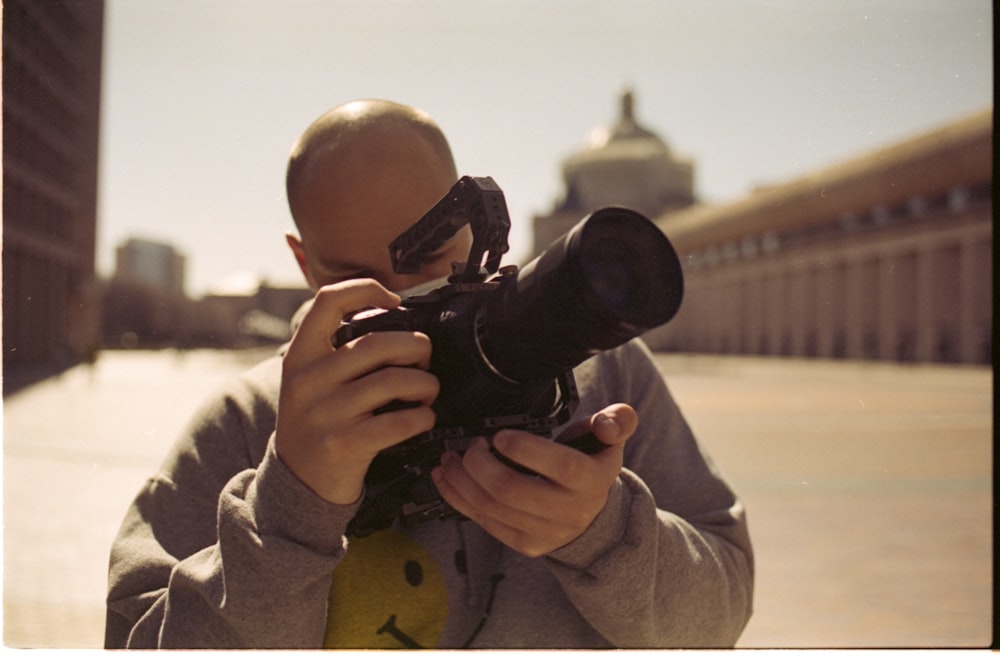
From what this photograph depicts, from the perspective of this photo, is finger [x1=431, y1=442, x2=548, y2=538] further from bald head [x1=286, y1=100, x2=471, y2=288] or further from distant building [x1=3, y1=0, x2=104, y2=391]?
distant building [x1=3, y1=0, x2=104, y2=391]

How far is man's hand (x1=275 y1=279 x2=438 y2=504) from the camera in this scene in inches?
46.8

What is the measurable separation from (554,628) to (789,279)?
40.2 m

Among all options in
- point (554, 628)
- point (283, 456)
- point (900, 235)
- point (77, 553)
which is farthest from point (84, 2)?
point (900, 235)

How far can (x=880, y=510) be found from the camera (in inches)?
279

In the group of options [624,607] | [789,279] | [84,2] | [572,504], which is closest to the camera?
[572,504]

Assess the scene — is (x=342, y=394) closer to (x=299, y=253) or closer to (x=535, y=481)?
(x=535, y=481)

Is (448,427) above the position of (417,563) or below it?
above

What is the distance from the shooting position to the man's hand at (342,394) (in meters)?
1.19

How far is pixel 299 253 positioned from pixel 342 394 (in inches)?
20.5

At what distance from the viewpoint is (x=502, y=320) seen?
1171 millimetres

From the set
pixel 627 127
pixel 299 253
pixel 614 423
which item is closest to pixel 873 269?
pixel 627 127

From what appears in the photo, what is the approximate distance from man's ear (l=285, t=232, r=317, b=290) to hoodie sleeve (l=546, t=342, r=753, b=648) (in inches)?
20.2

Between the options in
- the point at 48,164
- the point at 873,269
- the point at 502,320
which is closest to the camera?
the point at 502,320

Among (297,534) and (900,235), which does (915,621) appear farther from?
(900,235)
